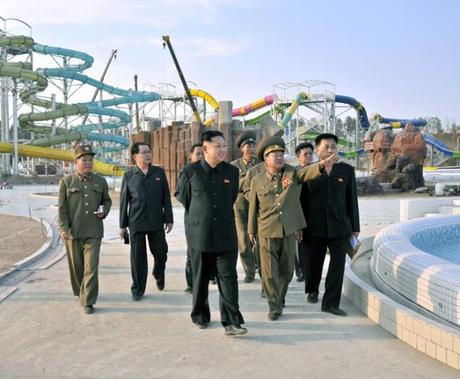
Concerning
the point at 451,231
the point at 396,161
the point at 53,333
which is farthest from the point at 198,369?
the point at 396,161

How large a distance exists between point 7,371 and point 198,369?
118 cm

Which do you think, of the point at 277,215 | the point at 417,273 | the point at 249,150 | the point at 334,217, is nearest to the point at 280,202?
the point at 277,215

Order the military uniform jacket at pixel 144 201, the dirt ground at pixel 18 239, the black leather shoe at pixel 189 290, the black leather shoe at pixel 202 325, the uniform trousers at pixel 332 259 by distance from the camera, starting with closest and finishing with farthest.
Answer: the black leather shoe at pixel 202 325, the uniform trousers at pixel 332 259, the military uniform jacket at pixel 144 201, the black leather shoe at pixel 189 290, the dirt ground at pixel 18 239

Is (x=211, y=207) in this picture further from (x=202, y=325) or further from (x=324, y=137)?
(x=324, y=137)

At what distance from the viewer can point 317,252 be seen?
4.38 metres

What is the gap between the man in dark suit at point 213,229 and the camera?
145 inches

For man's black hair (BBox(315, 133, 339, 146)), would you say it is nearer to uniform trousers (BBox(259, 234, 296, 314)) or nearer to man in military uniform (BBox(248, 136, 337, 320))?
man in military uniform (BBox(248, 136, 337, 320))

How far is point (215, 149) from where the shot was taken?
371cm

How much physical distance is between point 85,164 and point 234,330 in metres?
2.15

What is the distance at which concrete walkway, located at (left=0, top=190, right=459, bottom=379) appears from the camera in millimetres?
2961

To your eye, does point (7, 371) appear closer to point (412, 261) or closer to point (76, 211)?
point (76, 211)

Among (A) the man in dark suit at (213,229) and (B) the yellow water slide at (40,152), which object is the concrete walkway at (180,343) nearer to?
(A) the man in dark suit at (213,229)

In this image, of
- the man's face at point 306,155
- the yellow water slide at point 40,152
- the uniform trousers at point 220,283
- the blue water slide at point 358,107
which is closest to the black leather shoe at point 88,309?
the uniform trousers at point 220,283

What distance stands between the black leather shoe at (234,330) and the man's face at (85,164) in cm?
206
